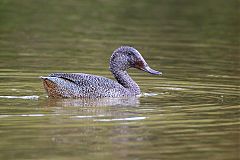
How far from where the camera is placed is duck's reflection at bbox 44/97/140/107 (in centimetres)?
1359

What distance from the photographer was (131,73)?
17578mm

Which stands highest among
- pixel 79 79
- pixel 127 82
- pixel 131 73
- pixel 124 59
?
pixel 124 59

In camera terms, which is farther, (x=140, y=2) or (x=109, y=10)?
(x=140, y=2)

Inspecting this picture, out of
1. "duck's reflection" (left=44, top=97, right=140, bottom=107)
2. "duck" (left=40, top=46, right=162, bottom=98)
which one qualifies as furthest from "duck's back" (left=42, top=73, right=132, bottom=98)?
"duck's reflection" (left=44, top=97, right=140, bottom=107)

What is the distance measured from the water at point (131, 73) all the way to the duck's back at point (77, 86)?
0.62 ft

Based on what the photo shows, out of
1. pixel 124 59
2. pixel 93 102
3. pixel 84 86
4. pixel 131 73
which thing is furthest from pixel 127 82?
pixel 131 73

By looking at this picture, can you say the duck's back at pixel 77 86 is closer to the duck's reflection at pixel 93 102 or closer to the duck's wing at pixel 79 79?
the duck's wing at pixel 79 79

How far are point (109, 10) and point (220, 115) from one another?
1426 centimetres

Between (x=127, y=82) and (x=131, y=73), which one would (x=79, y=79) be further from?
(x=131, y=73)

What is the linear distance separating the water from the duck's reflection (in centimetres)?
2

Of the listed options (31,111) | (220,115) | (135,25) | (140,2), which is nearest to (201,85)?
(220,115)

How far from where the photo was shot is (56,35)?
22.1m

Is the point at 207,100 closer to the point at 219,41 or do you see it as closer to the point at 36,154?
the point at 36,154

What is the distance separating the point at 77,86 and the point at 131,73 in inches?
137
